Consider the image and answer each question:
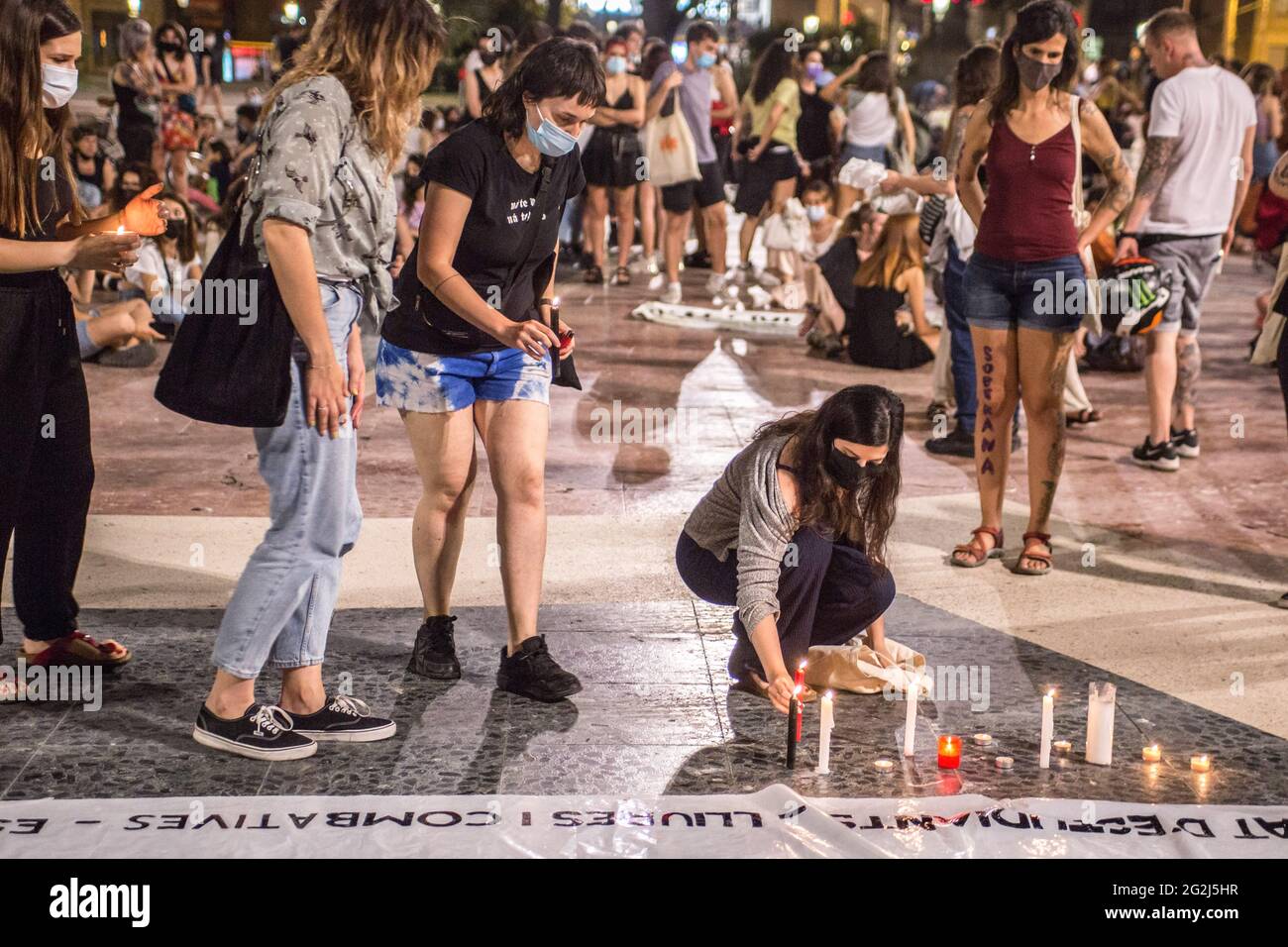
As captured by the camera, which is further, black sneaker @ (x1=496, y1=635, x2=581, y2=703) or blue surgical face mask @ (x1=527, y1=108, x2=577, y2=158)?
black sneaker @ (x1=496, y1=635, x2=581, y2=703)

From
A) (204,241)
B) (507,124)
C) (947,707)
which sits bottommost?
(947,707)

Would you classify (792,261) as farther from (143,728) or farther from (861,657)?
(143,728)

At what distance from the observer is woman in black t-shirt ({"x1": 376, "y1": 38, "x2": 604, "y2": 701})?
13.8 ft

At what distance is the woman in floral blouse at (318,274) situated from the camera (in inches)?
142

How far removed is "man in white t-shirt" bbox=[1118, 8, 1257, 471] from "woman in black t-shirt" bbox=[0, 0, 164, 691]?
4.43m

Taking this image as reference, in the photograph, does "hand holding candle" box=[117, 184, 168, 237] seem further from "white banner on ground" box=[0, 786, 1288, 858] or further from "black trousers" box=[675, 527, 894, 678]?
"black trousers" box=[675, 527, 894, 678]

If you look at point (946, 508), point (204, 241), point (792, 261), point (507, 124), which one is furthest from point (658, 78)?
point (507, 124)

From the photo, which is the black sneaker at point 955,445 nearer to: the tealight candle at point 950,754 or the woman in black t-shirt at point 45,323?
the tealight candle at point 950,754

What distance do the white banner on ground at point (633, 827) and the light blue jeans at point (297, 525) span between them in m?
0.42

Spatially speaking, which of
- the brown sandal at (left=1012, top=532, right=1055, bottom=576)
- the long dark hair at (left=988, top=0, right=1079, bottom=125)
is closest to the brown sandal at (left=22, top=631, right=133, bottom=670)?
the brown sandal at (left=1012, top=532, right=1055, bottom=576)

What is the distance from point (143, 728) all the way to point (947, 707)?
86.3 inches

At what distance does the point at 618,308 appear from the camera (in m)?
11.9

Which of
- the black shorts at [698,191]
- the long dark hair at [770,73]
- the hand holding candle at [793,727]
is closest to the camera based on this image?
the hand holding candle at [793,727]

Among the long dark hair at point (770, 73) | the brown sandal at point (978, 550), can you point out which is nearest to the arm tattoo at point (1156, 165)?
the brown sandal at point (978, 550)
